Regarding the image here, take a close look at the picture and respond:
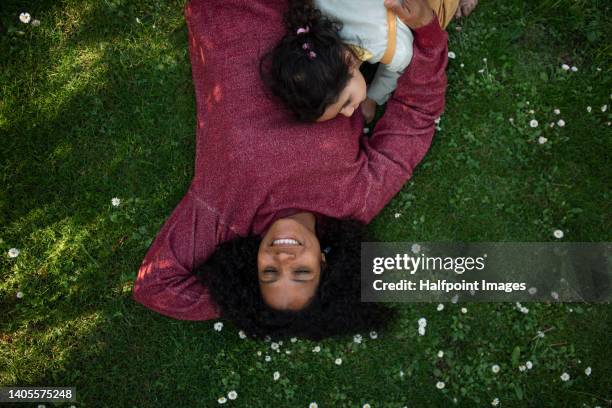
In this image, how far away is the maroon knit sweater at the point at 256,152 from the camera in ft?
10.8

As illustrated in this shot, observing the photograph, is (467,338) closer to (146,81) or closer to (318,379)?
(318,379)

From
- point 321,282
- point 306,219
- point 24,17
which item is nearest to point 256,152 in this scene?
point 306,219

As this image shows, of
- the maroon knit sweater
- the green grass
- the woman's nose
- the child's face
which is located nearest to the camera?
the woman's nose

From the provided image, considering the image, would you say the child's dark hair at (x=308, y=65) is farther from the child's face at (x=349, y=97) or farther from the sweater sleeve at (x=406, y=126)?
the sweater sleeve at (x=406, y=126)

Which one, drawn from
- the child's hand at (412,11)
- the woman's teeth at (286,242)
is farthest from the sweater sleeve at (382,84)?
the woman's teeth at (286,242)

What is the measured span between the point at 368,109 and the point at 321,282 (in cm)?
137

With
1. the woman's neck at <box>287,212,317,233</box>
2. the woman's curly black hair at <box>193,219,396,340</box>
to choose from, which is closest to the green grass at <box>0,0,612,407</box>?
the woman's curly black hair at <box>193,219,396,340</box>

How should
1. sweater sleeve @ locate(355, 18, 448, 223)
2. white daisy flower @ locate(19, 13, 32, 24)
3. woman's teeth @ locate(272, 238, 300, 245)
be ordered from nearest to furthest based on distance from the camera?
woman's teeth @ locate(272, 238, 300, 245), sweater sleeve @ locate(355, 18, 448, 223), white daisy flower @ locate(19, 13, 32, 24)

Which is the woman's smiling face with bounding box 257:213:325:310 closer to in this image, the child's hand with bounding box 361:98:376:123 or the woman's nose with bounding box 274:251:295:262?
A: the woman's nose with bounding box 274:251:295:262

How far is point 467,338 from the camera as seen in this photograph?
3.85 m

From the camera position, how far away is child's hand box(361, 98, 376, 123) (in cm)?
386

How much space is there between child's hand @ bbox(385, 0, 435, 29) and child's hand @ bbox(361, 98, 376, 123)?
67cm

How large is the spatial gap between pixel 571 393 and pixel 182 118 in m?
3.47

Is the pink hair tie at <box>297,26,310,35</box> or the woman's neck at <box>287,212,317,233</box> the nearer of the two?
the pink hair tie at <box>297,26,310,35</box>
